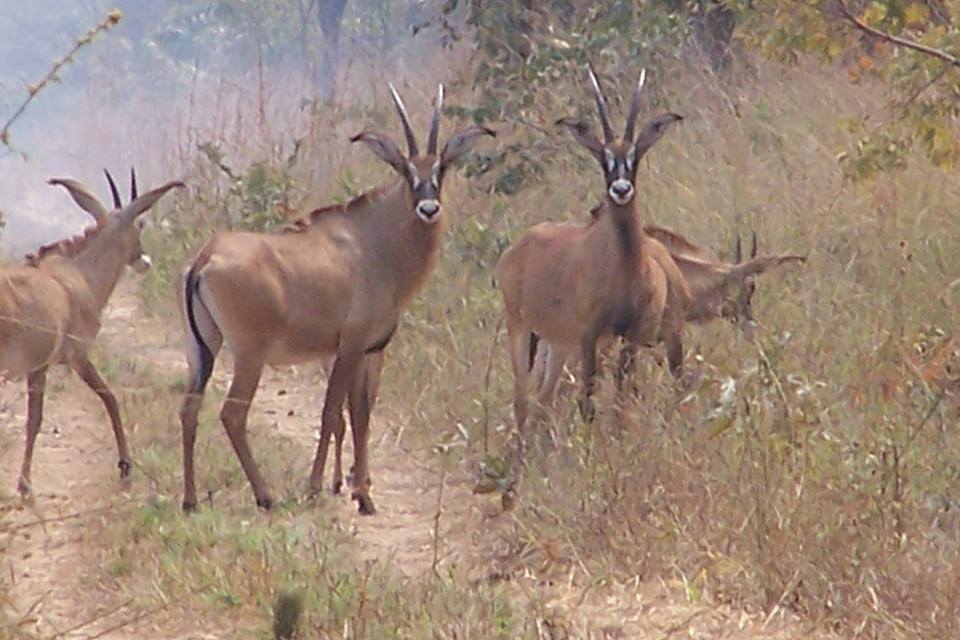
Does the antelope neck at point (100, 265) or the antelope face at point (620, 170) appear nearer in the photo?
the antelope face at point (620, 170)

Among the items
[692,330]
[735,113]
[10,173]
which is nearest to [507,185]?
[735,113]

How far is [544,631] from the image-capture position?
6238mm

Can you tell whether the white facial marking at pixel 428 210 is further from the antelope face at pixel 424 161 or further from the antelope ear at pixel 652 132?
the antelope ear at pixel 652 132

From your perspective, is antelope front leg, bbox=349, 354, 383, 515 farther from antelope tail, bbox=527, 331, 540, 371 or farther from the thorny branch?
the thorny branch

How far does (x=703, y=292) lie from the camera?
977 cm

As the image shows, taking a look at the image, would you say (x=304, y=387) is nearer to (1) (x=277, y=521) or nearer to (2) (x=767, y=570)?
(1) (x=277, y=521)

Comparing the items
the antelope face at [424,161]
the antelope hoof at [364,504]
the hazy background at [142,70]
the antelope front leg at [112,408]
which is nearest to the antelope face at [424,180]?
the antelope face at [424,161]

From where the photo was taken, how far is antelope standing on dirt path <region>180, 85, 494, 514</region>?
347 inches

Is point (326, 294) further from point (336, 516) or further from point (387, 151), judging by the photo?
point (336, 516)

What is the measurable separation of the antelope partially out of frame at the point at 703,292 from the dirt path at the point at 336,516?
0.80 meters

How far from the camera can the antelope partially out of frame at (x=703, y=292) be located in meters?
9.70

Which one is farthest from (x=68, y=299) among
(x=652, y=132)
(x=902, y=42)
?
(x=902, y=42)

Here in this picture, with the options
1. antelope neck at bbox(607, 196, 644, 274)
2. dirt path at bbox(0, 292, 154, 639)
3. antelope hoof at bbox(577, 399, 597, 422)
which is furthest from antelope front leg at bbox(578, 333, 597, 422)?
dirt path at bbox(0, 292, 154, 639)

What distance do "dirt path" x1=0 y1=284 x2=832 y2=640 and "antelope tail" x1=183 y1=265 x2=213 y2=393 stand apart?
622mm
